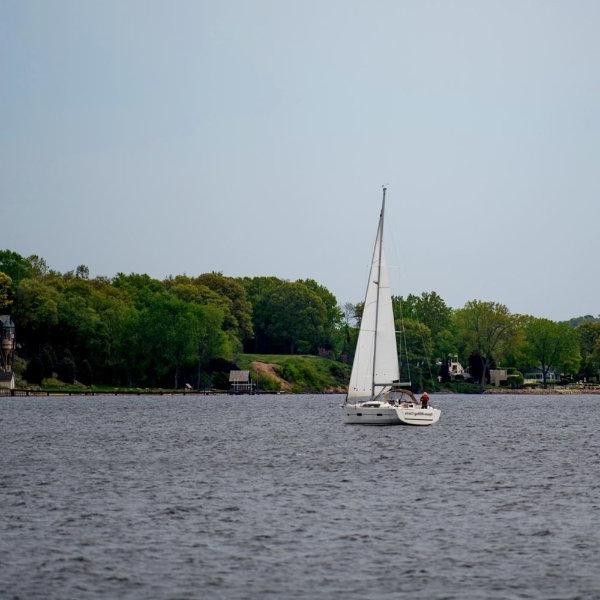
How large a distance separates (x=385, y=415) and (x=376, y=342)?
6.56 meters

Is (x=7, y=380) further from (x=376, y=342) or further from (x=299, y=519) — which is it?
(x=299, y=519)

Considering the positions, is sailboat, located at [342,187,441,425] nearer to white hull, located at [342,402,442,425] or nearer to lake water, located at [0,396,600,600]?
white hull, located at [342,402,442,425]

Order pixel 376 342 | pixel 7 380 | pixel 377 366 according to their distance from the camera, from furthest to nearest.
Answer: pixel 7 380 → pixel 376 342 → pixel 377 366

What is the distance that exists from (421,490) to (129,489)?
42.0 feet

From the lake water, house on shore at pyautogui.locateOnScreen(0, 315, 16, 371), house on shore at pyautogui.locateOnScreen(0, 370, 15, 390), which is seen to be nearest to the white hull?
the lake water

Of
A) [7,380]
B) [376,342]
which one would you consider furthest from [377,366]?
[7,380]

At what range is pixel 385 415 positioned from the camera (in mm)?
90000

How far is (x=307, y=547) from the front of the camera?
34.5 meters

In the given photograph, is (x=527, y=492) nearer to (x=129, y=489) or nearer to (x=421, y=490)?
(x=421, y=490)

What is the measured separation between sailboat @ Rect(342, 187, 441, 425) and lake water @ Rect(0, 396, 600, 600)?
1242cm

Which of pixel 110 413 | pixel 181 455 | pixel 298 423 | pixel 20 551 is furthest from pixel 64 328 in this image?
pixel 20 551

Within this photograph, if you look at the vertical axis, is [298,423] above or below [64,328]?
below

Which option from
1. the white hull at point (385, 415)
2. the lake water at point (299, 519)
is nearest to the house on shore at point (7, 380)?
the white hull at point (385, 415)

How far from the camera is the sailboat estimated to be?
91188 millimetres
